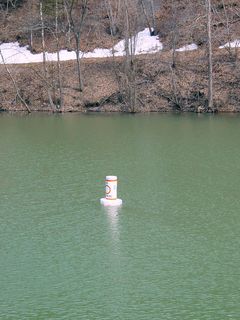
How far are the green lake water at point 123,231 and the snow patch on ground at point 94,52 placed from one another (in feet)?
62.1

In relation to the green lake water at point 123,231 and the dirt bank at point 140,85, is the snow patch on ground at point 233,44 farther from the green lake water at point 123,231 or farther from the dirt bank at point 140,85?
the green lake water at point 123,231

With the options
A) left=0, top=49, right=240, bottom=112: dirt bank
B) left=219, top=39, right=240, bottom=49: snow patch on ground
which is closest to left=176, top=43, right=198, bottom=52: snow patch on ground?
left=0, top=49, right=240, bottom=112: dirt bank

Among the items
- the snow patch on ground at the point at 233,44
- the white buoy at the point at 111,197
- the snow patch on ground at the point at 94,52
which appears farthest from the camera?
the snow patch on ground at the point at 94,52

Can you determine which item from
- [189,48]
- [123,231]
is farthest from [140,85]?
[123,231]

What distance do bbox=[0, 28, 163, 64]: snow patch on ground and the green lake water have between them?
18935 millimetres

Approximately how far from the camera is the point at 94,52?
40562 millimetres

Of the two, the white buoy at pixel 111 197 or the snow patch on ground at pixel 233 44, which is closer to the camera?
the white buoy at pixel 111 197

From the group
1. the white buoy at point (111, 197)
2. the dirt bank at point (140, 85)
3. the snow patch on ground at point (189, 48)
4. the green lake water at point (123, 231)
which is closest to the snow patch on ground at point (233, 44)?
the dirt bank at point (140, 85)

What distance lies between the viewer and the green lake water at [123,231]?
25.3 ft

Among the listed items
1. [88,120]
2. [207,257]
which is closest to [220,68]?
[88,120]

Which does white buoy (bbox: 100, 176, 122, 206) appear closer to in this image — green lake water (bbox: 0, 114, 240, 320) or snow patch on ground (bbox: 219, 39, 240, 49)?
green lake water (bbox: 0, 114, 240, 320)

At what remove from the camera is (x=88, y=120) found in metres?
28.7

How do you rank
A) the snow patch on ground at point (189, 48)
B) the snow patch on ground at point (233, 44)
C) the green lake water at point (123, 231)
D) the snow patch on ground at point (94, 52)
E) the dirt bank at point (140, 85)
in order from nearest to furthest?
the green lake water at point (123, 231) → the dirt bank at point (140, 85) → the snow patch on ground at point (233, 44) → the snow patch on ground at point (189, 48) → the snow patch on ground at point (94, 52)

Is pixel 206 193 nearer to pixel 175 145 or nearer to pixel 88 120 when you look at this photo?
pixel 175 145
